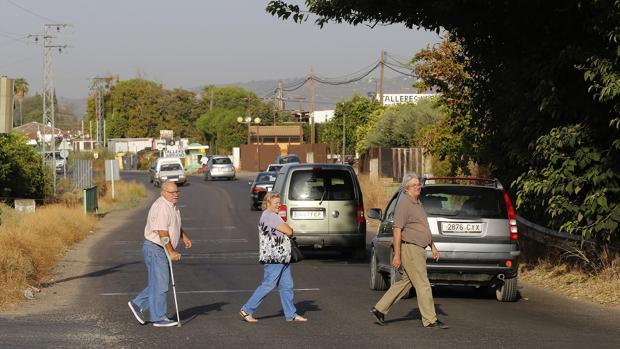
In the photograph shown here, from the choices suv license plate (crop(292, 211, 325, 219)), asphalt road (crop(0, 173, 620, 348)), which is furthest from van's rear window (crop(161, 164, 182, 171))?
suv license plate (crop(292, 211, 325, 219))

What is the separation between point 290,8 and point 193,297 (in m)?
6.02

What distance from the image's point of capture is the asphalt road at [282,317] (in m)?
10.5

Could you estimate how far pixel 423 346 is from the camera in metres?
10.1

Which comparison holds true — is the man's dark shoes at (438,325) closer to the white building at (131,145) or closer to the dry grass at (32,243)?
the dry grass at (32,243)

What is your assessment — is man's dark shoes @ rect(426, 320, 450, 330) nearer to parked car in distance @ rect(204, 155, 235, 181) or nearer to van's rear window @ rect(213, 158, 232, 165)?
parked car in distance @ rect(204, 155, 235, 181)

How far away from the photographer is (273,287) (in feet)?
39.6

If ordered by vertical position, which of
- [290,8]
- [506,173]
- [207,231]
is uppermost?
[290,8]

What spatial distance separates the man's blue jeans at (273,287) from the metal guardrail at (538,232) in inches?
238

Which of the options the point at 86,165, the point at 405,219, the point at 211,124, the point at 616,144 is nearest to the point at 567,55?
the point at 616,144

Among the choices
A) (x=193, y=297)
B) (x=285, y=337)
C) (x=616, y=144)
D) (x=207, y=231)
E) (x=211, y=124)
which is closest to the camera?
(x=285, y=337)

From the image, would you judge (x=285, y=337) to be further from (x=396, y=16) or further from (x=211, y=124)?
(x=211, y=124)

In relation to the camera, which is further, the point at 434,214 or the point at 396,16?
the point at 396,16

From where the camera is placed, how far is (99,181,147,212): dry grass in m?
47.1

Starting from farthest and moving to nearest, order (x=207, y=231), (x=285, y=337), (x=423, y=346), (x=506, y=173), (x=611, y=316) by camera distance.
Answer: (x=207, y=231)
(x=506, y=173)
(x=611, y=316)
(x=285, y=337)
(x=423, y=346)
